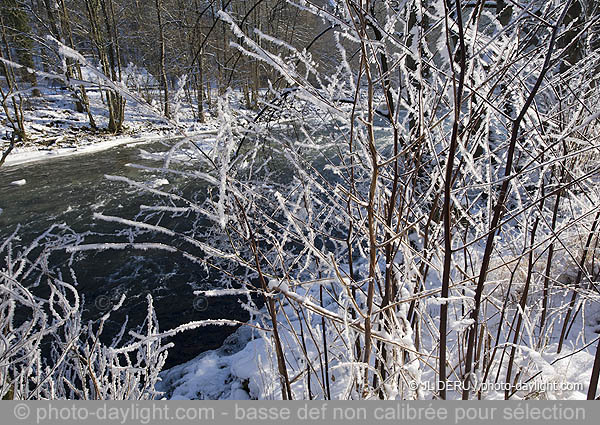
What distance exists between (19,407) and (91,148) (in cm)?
1159

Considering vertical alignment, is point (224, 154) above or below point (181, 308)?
above

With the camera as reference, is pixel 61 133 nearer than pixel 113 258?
No

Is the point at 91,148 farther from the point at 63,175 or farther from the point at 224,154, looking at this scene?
the point at 224,154

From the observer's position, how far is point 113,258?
5.28 metres

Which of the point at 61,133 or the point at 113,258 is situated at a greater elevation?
the point at 61,133

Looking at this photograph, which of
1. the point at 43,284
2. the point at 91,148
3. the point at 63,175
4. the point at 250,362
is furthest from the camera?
the point at 91,148

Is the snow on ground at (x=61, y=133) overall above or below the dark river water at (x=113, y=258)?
above

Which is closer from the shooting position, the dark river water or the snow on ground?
the dark river water

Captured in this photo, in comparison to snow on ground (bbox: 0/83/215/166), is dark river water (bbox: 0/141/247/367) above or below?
below

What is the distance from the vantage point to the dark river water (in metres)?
4.07

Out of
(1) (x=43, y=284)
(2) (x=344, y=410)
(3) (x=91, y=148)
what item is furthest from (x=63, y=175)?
(2) (x=344, y=410)

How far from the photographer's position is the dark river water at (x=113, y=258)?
13.3 feet

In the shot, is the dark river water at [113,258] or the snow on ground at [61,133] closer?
the dark river water at [113,258]

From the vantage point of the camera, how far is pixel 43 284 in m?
4.57
